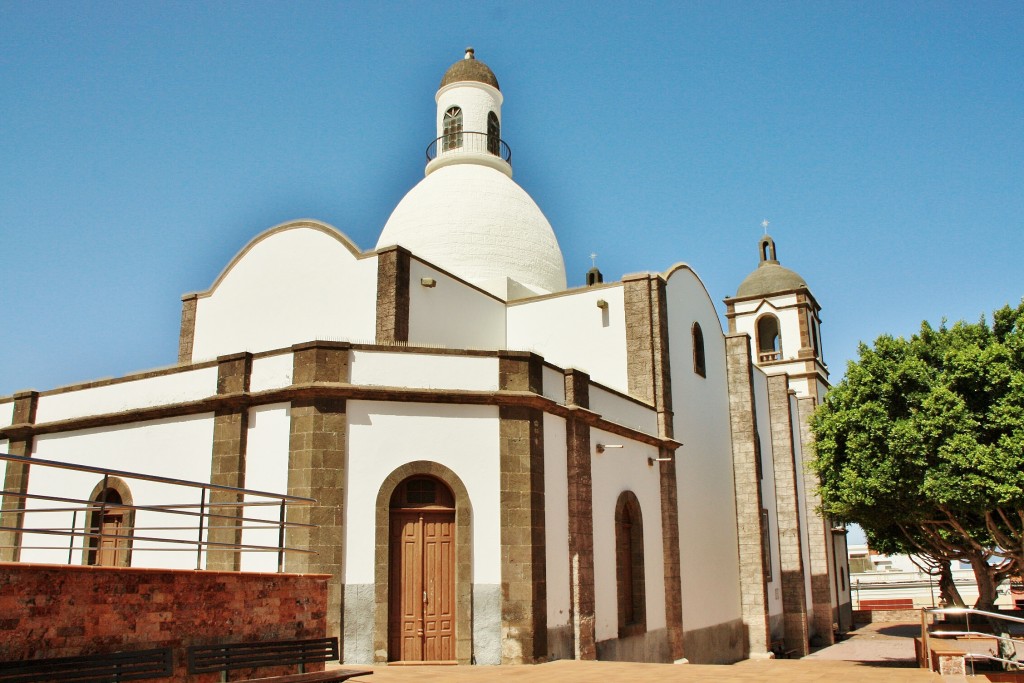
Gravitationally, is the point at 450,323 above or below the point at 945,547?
above

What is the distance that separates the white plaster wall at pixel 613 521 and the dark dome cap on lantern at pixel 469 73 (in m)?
13.9

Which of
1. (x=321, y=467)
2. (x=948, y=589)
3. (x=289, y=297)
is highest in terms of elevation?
(x=289, y=297)

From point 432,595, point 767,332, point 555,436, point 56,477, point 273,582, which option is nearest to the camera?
point 273,582

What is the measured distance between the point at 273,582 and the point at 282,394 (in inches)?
185

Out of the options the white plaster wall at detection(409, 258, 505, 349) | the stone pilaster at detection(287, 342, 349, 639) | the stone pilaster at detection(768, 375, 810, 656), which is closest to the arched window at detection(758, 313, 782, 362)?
the stone pilaster at detection(768, 375, 810, 656)

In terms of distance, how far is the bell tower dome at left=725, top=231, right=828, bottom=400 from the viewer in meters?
32.2

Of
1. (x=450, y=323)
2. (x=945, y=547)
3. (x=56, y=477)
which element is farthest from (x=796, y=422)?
(x=56, y=477)

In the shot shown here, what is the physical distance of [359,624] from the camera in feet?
43.5

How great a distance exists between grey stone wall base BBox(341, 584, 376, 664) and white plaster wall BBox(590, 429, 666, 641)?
14.6 ft

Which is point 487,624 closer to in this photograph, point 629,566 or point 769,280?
point 629,566

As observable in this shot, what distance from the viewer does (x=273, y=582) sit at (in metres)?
9.95

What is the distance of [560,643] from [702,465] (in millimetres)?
8921

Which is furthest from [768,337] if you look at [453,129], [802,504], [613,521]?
[613,521]

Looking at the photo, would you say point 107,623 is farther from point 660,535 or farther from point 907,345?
point 907,345
